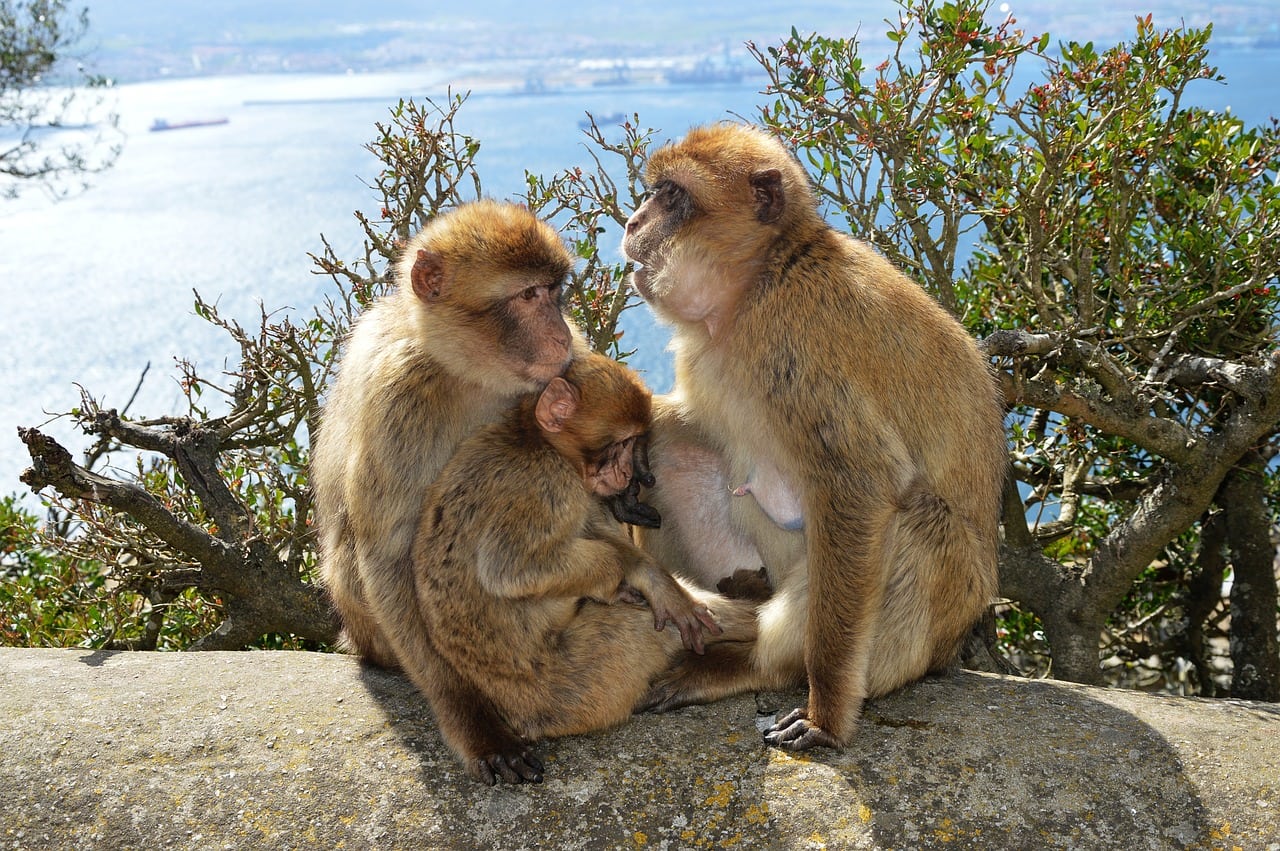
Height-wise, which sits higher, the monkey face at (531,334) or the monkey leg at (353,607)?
the monkey face at (531,334)

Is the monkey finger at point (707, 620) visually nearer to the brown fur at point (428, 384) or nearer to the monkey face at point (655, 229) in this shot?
the brown fur at point (428, 384)

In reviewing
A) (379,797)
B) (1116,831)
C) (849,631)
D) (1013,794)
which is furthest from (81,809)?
(1116,831)

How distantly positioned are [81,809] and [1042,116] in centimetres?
334

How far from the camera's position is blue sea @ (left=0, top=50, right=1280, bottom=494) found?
8148mm

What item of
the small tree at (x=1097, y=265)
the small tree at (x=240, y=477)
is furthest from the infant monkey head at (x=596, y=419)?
the small tree at (x=1097, y=265)

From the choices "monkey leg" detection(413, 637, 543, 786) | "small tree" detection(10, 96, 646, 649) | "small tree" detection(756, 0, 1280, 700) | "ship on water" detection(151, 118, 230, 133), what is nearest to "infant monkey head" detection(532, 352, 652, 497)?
"small tree" detection(10, 96, 646, 649)

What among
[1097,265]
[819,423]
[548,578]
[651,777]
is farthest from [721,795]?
[1097,265]

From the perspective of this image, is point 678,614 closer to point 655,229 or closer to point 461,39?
point 655,229

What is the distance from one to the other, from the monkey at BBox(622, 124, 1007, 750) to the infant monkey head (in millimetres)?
223

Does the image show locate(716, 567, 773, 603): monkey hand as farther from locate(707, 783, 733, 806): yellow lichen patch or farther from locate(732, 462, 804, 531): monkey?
locate(707, 783, 733, 806): yellow lichen patch

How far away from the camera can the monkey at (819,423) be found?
267 cm

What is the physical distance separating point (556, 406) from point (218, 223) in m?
12.0

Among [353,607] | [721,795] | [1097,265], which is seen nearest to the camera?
[721,795]

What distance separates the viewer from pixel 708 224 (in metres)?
2.83
